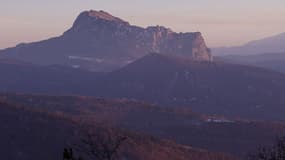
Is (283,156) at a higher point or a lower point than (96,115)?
higher

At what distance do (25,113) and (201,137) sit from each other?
3968 centimetres

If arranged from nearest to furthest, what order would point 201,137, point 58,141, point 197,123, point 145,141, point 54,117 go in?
1. point 58,141
2. point 145,141
3. point 54,117
4. point 201,137
5. point 197,123

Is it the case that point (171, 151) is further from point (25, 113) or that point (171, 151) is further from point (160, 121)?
point (160, 121)

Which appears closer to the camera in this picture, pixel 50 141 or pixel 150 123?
pixel 50 141

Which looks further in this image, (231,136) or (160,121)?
(160,121)

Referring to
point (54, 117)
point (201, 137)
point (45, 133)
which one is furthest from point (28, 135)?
point (201, 137)

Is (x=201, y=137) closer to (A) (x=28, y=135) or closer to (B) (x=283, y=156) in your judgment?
(A) (x=28, y=135)

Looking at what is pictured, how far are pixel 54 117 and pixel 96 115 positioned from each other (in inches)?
1971

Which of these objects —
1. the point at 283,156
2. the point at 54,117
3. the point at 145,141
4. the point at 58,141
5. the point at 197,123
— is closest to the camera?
the point at 283,156

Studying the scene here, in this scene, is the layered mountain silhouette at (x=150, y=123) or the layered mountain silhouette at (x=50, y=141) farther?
the layered mountain silhouette at (x=150, y=123)

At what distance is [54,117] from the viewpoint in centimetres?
12838

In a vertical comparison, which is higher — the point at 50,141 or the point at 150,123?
the point at 50,141

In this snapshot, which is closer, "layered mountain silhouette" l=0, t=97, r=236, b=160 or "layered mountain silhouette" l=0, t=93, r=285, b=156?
"layered mountain silhouette" l=0, t=97, r=236, b=160

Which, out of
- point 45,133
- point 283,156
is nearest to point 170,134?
point 45,133
